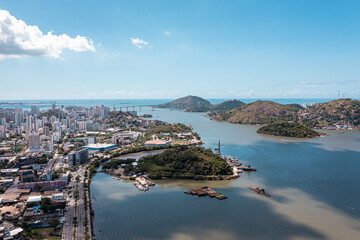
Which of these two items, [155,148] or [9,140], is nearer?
[155,148]

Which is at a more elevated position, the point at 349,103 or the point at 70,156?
the point at 349,103

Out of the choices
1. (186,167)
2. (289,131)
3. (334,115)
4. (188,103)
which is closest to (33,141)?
(186,167)

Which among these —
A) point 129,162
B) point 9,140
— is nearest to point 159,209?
point 129,162

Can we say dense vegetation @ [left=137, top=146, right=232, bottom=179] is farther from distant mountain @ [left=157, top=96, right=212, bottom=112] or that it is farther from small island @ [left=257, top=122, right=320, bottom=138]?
distant mountain @ [left=157, top=96, right=212, bottom=112]

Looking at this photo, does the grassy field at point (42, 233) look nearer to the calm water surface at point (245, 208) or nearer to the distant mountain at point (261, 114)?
the calm water surface at point (245, 208)

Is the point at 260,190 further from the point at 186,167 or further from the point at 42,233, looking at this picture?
the point at 42,233

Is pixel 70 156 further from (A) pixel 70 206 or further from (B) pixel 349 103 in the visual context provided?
(B) pixel 349 103

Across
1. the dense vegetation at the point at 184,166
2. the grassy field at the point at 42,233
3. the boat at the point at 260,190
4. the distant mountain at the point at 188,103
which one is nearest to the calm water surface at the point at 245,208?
the boat at the point at 260,190
